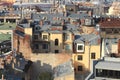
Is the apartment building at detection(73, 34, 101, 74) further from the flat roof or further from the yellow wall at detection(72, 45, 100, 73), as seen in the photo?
the flat roof

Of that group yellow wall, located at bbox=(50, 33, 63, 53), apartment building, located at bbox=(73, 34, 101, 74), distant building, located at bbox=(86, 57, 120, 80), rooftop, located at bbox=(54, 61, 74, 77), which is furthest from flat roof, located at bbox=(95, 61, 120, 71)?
yellow wall, located at bbox=(50, 33, 63, 53)

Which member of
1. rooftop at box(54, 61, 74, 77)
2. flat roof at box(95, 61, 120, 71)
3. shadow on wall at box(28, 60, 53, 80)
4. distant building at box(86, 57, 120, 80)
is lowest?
shadow on wall at box(28, 60, 53, 80)

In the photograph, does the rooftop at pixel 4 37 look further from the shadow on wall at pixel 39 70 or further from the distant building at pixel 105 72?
the distant building at pixel 105 72

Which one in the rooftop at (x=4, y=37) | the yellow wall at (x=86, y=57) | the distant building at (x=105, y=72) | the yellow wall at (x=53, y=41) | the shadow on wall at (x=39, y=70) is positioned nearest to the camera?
the distant building at (x=105, y=72)

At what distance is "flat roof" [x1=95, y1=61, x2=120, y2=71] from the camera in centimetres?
3700

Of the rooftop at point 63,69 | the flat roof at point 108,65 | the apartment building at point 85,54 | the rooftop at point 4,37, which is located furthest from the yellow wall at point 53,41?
the flat roof at point 108,65

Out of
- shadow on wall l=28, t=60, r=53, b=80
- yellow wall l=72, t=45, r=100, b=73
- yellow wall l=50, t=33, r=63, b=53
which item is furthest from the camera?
yellow wall l=50, t=33, r=63, b=53

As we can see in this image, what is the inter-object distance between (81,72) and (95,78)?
2153 centimetres

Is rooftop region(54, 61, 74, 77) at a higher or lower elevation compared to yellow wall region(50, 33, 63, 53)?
lower

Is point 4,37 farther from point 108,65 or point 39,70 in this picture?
point 108,65

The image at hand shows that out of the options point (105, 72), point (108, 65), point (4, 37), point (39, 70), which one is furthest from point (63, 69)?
point (4, 37)

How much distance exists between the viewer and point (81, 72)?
192ft

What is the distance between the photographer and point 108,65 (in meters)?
37.8

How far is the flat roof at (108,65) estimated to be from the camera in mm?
37000
